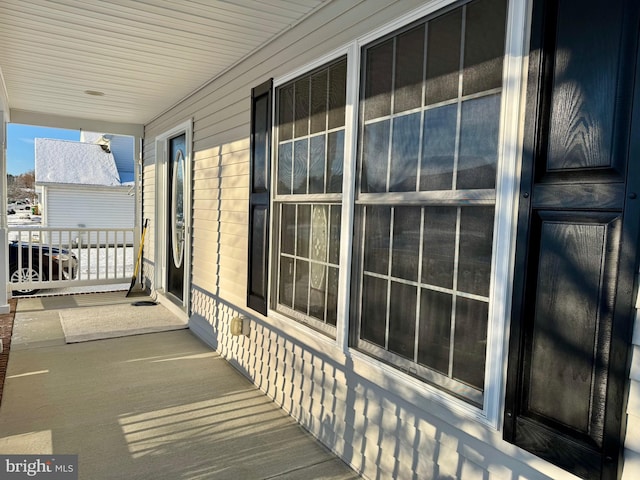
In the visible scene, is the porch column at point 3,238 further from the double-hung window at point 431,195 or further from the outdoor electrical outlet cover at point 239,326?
the double-hung window at point 431,195

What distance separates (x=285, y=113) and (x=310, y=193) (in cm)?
69

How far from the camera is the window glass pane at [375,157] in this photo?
2234 millimetres

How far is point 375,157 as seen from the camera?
7.53 feet

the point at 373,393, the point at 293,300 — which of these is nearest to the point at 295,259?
the point at 293,300

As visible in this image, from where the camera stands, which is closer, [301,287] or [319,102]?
[319,102]

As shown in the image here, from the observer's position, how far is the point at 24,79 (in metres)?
4.75

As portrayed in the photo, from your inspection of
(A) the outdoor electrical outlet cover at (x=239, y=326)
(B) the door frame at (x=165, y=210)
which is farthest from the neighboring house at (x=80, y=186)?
(A) the outdoor electrical outlet cover at (x=239, y=326)

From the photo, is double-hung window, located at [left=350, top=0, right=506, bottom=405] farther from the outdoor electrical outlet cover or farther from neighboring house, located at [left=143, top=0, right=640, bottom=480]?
the outdoor electrical outlet cover

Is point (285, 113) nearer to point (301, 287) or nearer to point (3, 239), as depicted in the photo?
point (301, 287)

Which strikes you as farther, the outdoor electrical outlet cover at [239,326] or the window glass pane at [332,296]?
the outdoor electrical outlet cover at [239,326]

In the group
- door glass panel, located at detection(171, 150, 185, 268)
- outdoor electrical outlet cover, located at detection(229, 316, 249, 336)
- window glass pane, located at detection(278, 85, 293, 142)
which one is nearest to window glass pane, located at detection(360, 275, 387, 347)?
window glass pane, located at detection(278, 85, 293, 142)

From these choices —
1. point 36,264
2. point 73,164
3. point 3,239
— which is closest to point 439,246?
point 3,239

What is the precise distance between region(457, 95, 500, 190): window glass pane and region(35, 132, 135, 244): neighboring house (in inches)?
610

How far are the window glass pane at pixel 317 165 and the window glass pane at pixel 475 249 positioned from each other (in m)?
1.14
